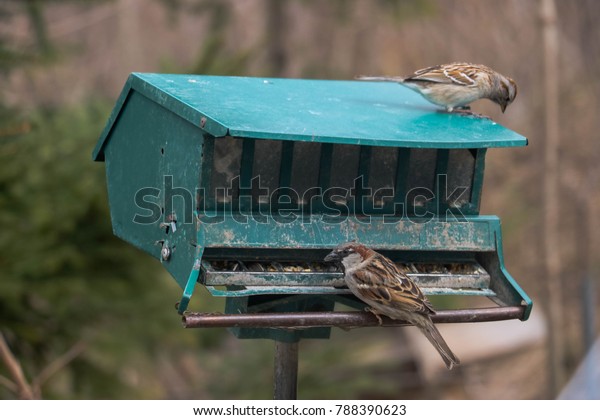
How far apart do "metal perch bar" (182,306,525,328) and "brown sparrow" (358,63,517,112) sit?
4.42 ft

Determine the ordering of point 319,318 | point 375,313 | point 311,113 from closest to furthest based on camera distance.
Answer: point 319,318, point 375,313, point 311,113

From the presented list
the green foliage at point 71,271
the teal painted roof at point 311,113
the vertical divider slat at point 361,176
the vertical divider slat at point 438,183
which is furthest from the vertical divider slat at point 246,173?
the green foliage at point 71,271

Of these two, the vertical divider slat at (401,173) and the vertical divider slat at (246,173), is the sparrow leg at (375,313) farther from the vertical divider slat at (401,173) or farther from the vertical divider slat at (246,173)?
the vertical divider slat at (246,173)

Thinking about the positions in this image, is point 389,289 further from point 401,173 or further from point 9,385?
point 9,385

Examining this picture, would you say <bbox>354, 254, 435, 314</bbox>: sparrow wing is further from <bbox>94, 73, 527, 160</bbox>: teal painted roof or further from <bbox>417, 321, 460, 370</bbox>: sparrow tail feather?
<bbox>94, 73, 527, 160</bbox>: teal painted roof

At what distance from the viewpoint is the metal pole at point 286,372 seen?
204 inches

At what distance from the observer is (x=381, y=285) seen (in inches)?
184

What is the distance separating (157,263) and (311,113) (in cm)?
397

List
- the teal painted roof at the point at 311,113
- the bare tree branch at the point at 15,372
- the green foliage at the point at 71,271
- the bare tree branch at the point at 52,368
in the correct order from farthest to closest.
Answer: the green foliage at the point at 71,271
the bare tree branch at the point at 52,368
the bare tree branch at the point at 15,372
the teal painted roof at the point at 311,113

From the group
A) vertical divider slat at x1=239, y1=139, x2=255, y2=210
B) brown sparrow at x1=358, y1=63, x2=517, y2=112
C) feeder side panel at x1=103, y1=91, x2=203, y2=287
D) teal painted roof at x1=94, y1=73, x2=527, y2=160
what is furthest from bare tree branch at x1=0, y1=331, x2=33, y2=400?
brown sparrow at x1=358, y1=63, x2=517, y2=112

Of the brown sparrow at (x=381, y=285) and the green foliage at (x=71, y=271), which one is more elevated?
the brown sparrow at (x=381, y=285)

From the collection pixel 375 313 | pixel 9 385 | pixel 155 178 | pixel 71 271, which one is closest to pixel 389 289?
pixel 375 313

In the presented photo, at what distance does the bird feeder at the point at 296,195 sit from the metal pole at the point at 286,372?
0.11m

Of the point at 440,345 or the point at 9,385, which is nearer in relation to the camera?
the point at 440,345
